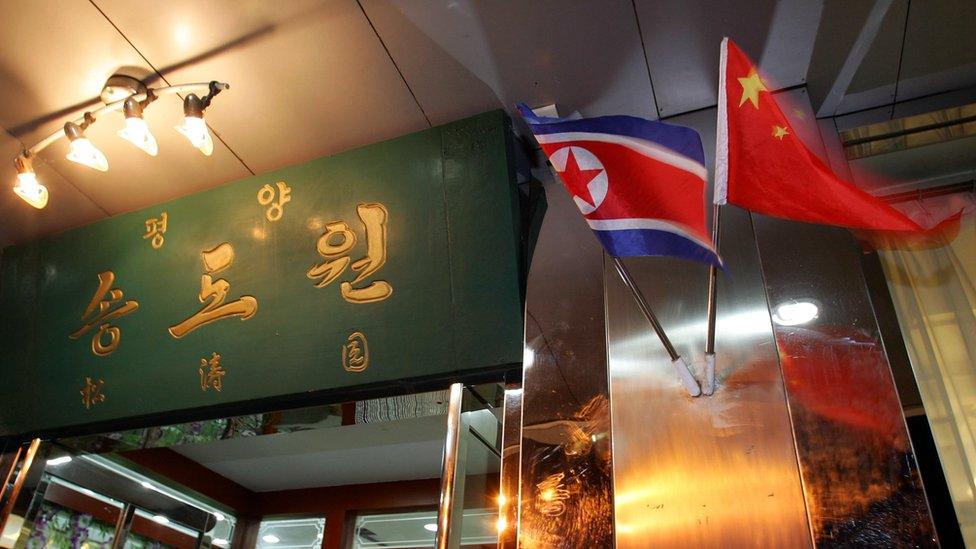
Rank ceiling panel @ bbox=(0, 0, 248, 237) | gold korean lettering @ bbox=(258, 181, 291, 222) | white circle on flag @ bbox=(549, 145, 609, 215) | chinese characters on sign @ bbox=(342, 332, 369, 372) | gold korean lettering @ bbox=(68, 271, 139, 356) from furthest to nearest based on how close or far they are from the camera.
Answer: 1. gold korean lettering @ bbox=(68, 271, 139, 356)
2. gold korean lettering @ bbox=(258, 181, 291, 222)
3. chinese characters on sign @ bbox=(342, 332, 369, 372)
4. ceiling panel @ bbox=(0, 0, 248, 237)
5. white circle on flag @ bbox=(549, 145, 609, 215)

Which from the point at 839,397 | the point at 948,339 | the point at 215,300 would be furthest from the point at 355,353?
the point at 948,339

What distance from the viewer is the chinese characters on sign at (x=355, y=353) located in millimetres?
4312

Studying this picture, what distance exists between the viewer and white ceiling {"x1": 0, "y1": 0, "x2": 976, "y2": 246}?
3.92m

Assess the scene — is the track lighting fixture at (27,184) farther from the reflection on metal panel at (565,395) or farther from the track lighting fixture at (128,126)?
the reflection on metal panel at (565,395)

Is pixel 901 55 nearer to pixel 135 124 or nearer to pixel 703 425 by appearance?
pixel 703 425

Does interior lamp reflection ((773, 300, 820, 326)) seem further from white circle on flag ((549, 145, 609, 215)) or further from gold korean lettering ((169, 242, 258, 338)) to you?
gold korean lettering ((169, 242, 258, 338))

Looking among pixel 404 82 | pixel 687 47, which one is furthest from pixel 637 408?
pixel 404 82

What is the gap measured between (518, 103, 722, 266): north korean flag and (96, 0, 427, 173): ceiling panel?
1.49 metres

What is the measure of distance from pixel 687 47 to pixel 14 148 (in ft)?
14.7

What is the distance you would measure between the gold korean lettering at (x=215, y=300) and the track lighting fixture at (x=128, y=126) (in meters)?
0.83

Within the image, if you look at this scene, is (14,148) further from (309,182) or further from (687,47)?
(687,47)

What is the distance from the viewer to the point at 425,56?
4.26 metres

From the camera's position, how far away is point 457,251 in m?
4.31

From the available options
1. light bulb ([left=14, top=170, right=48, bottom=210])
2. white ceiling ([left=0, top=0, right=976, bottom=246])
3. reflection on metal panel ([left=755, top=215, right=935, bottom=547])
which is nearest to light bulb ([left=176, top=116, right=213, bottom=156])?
white ceiling ([left=0, top=0, right=976, bottom=246])
